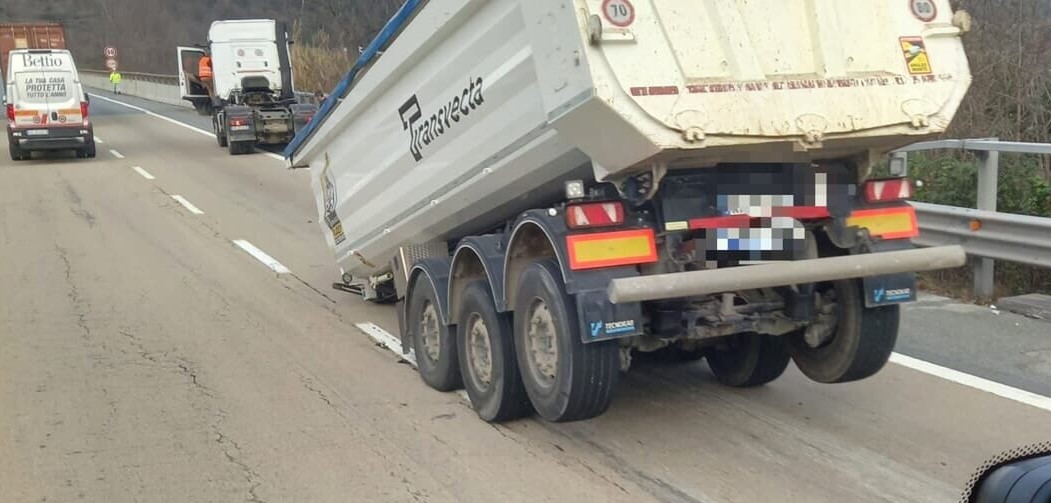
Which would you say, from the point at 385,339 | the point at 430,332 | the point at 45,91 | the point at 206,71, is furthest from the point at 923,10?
the point at 206,71

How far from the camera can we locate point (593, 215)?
5.12 metres

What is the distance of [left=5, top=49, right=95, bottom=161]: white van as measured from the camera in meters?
24.2

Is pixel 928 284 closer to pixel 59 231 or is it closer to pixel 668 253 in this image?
pixel 668 253

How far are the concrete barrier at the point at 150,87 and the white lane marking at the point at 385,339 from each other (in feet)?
123

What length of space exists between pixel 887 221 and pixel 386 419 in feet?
9.84

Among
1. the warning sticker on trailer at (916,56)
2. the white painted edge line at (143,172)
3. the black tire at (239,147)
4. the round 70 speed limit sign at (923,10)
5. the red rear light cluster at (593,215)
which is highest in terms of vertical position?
the round 70 speed limit sign at (923,10)

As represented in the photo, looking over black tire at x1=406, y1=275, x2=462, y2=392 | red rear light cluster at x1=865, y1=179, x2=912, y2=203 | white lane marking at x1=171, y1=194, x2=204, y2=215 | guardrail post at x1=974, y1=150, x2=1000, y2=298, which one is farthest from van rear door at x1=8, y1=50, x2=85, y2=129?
red rear light cluster at x1=865, y1=179, x2=912, y2=203

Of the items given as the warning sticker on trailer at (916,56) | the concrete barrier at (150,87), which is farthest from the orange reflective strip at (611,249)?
the concrete barrier at (150,87)

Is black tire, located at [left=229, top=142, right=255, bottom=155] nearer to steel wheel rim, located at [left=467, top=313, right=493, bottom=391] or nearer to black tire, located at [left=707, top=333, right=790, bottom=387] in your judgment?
steel wheel rim, located at [left=467, top=313, right=493, bottom=391]

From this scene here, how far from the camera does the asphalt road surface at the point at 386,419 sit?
5.26 meters

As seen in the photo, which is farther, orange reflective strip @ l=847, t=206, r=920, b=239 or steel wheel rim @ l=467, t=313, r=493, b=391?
steel wheel rim @ l=467, t=313, r=493, b=391

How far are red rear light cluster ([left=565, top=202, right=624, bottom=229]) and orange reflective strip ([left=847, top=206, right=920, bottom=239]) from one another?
1.17 m

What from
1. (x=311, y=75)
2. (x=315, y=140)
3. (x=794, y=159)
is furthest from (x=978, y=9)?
(x=311, y=75)

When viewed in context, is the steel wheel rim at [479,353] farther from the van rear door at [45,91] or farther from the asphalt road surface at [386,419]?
the van rear door at [45,91]
